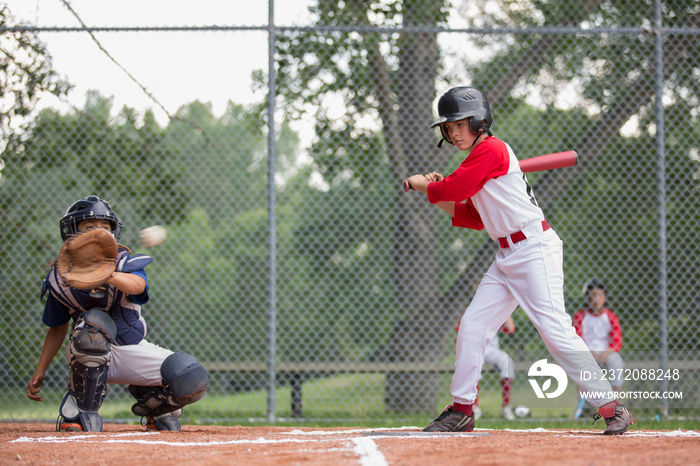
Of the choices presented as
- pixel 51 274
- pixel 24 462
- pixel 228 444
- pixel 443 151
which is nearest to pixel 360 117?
pixel 443 151

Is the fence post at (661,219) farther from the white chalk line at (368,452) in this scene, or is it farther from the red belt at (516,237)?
the white chalk line at (368,452)

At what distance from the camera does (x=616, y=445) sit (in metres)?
2.32

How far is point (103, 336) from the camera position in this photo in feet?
9.83

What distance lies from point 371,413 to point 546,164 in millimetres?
3027

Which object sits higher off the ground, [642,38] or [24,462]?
[642,38]

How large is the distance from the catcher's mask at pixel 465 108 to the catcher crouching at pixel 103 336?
62.3 inches

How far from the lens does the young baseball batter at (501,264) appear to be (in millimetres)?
2768

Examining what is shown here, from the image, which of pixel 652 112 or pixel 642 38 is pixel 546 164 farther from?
pixel 652 112

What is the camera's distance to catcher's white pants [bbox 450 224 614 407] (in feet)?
9.02

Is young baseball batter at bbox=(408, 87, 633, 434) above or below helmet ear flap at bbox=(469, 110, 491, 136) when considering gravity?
below

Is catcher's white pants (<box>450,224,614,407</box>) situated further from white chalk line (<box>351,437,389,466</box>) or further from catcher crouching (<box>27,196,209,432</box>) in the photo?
catcher crouching (<box>27,196,209,432</box>)

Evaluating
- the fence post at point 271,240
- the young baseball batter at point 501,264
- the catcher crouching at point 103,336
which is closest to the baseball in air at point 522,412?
the fence post at point 271,240

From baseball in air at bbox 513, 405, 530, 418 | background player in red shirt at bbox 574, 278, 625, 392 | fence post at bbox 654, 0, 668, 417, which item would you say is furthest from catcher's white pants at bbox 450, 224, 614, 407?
baseball in air at bbox 513, 405, 530, 418

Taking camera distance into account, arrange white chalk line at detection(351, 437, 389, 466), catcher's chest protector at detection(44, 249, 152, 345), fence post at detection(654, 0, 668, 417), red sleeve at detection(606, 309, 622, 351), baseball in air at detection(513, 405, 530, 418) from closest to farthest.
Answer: white chalk line at detection(351, 437, 389, 466), catcher's chest protector at detection(44, 249, 152, 345), fence post at detection(654, 0, 668, 417), red sleeve at detection(606, 309, 622, 351), baseball in air at detection(513, 405, 530, 418)
